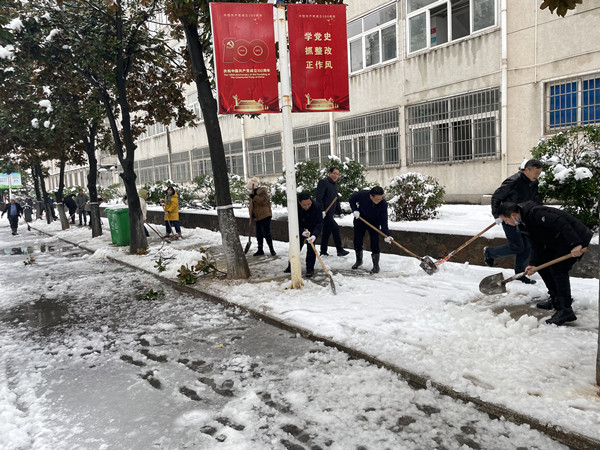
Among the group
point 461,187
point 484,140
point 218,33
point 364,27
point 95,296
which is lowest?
point 95,296

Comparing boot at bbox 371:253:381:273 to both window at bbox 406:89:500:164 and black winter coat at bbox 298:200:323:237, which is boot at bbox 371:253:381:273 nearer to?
black winter coat at bbox 298:200:323:237

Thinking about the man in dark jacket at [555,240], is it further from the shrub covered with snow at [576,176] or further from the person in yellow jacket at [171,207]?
the person in yellow jacket at [171,207]

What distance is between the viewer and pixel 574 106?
1162 centimetres

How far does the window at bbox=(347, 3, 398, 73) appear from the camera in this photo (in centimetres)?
1634

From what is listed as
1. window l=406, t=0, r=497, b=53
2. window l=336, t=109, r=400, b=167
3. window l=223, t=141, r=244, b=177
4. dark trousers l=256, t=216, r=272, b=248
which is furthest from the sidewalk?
window l=223, t=141, r=244, b=177

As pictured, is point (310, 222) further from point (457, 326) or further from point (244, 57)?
point (457, 326)

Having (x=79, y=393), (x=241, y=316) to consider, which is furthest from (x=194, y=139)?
(x=79, y=393)


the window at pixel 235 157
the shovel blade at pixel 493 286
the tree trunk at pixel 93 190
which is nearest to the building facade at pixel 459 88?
the window at pixel 235 157

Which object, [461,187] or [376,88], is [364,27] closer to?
[376,88]

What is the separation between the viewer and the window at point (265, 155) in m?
22.6

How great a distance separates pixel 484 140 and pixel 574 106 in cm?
247

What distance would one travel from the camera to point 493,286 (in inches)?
232

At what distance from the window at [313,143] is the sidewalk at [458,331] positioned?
37.3ft

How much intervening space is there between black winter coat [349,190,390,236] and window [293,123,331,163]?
1069 centimetres
